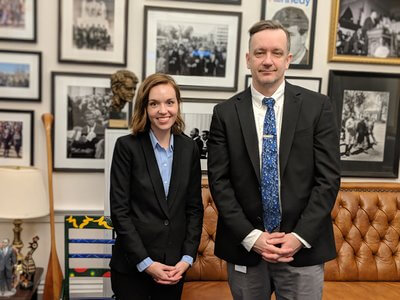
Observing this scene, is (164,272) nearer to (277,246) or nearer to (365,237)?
(277,246)

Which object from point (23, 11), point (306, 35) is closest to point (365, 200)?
point (306, 35)

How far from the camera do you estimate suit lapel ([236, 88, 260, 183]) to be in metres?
1.64

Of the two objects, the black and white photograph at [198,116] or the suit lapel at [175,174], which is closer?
the suit lapel at [175,174]

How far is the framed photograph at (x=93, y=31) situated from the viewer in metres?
2.61

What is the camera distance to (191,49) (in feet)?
8.96

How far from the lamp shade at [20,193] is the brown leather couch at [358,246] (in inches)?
39.6

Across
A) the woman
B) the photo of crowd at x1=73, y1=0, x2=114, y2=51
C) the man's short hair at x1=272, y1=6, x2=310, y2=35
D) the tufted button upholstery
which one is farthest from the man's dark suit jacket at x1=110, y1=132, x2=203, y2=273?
the man's short hair at x1=272, y1=6, x2=310, y2=35

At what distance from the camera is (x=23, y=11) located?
2578 millimetres

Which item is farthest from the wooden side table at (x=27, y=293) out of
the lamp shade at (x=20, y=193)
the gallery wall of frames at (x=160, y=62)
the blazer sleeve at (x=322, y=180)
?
the blazer sleeve at (x=322, y=180)

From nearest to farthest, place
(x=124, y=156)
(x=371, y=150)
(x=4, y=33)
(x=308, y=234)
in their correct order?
(x=308, y=234) < (x=124, y=156) < (x=4, y=33) < (x=371, y=150)

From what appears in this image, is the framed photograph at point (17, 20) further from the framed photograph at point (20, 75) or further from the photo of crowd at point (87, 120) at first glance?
the photo of crowd at point (87, 120)

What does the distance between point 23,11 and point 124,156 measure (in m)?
1.46

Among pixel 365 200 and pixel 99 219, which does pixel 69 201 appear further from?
pixel 365 200

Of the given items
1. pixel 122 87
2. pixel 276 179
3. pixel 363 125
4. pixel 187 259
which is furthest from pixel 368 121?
pixel 187 259
